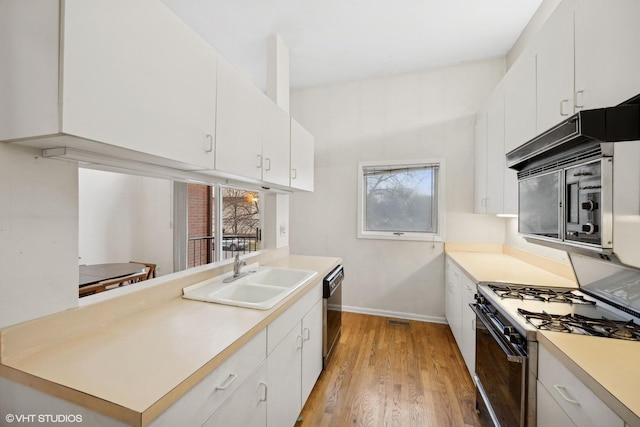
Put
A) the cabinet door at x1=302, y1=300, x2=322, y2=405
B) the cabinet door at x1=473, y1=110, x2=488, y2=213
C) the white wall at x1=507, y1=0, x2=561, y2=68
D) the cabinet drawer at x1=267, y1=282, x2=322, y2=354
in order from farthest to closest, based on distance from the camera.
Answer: the cabinet door at x1=473, y1=110, x2=488, y2=213 < the white wall at x1=507, y1=0, x2=561, y2=68 < the cabinet door at x1=302, y1=300, x2=322, y2=405 < the cabinet drawer at x1=267, y1=282, x2=322, y2=354

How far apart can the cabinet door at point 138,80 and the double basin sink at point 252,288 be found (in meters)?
0.71

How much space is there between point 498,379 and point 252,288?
1.47 metres

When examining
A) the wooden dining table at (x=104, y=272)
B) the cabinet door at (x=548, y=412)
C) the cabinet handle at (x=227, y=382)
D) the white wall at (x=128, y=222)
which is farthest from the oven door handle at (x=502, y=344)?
the white wall at (x=128, y=222)

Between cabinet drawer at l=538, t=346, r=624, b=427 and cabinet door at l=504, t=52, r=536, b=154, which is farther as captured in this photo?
cabinet door at l=504, t=52, r=536, b=154

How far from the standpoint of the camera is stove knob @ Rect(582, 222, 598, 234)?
1.06 m

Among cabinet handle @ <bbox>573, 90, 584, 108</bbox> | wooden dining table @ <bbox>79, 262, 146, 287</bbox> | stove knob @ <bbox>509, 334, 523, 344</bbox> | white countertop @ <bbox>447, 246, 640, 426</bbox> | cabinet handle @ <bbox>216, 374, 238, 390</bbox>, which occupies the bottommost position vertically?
wooden dining table @ <bbox>79, 262, 146, 287</bbox>

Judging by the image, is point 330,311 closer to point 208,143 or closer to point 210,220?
point 208,143

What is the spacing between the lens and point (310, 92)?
3.69 metres

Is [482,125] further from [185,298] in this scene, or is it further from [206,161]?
[185,298]

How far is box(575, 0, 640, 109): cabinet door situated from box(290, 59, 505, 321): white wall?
1.86m

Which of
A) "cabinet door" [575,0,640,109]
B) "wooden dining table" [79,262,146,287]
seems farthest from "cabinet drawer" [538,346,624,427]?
"wooden dining table" [79,262,146,287]

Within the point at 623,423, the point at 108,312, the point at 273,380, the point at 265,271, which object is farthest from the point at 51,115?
the point at 623,423

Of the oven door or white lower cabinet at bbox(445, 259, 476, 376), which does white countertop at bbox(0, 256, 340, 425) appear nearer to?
the oven door

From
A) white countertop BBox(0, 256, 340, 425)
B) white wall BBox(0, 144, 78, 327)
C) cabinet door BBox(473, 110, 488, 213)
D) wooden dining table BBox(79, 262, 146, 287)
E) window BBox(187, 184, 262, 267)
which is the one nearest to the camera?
white countertop BBox(0, 256, 340, 425)
